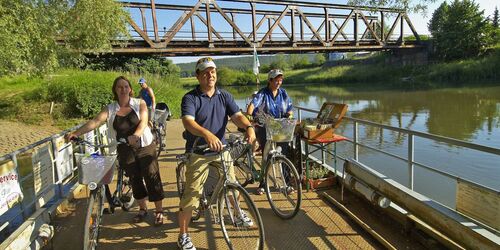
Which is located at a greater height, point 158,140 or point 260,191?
point 158,140

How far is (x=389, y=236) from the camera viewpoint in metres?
3.76

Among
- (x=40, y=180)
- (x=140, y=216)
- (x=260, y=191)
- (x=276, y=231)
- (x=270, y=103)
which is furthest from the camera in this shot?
(x=260, y=191)

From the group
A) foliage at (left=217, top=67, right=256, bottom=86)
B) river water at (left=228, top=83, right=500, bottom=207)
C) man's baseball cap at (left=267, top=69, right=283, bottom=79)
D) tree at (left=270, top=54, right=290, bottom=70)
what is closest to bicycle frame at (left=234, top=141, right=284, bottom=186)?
man's baseball cap at (left=267, top=69, right=283, bottom=79)

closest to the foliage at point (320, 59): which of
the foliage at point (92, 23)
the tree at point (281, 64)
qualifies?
the tree at point (281, 64)

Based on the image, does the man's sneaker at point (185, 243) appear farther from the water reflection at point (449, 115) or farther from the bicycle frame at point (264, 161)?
the water reflection at point (449, 115)

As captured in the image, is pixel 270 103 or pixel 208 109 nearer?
pixel 208 109

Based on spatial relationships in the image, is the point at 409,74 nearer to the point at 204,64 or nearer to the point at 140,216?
the point at 140,216

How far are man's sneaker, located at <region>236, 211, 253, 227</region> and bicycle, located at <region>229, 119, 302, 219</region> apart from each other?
76cm

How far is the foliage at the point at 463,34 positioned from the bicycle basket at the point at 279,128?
47.6 metres

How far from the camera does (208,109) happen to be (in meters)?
3.35

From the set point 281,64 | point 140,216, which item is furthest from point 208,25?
point 281,64

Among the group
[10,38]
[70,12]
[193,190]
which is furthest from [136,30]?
[193,190]

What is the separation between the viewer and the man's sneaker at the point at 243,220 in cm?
340

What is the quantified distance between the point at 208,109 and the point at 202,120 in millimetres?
118
